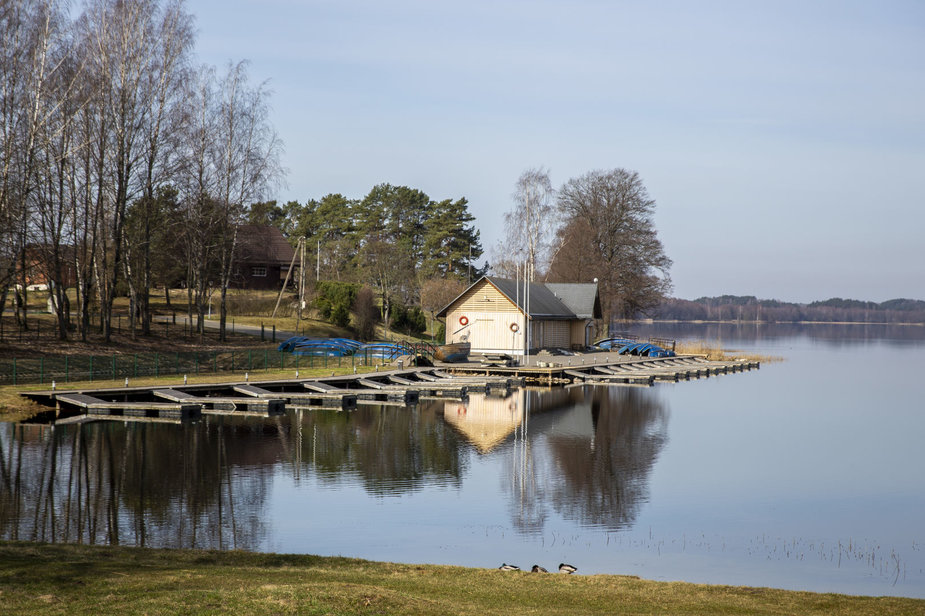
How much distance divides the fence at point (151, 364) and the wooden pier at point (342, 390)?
2.97m

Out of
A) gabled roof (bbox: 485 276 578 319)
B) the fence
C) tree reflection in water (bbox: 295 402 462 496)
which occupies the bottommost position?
tree reflection in water (bbox: 295 402 462 496)

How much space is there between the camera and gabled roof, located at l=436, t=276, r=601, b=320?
55.6 meters

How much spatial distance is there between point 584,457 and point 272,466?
9277mm

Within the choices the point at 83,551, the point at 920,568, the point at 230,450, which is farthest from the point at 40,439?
the point at 920,568

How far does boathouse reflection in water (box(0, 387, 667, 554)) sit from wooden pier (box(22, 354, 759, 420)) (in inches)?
54.6

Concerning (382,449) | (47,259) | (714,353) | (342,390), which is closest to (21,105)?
(47,259)

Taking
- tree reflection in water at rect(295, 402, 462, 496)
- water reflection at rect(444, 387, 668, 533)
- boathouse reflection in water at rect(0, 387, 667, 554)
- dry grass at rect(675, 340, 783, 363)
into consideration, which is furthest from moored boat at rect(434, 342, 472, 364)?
dry grass at rect(675, 340, 783, 363)

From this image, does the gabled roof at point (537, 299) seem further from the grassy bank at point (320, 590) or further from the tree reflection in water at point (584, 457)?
the grassy bank at point (320, 590)

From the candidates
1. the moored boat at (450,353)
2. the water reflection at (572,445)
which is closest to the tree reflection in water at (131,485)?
the water reflection at (572,445)

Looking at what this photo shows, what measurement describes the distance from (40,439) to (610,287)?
53.3 m

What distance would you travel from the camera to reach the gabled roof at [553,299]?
55.6 metres

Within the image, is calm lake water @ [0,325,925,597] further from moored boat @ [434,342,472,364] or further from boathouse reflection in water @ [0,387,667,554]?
moored boat @ [434,342,472,364]

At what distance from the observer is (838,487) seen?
2373 centimetres

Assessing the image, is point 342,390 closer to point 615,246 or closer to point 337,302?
point 337,302
